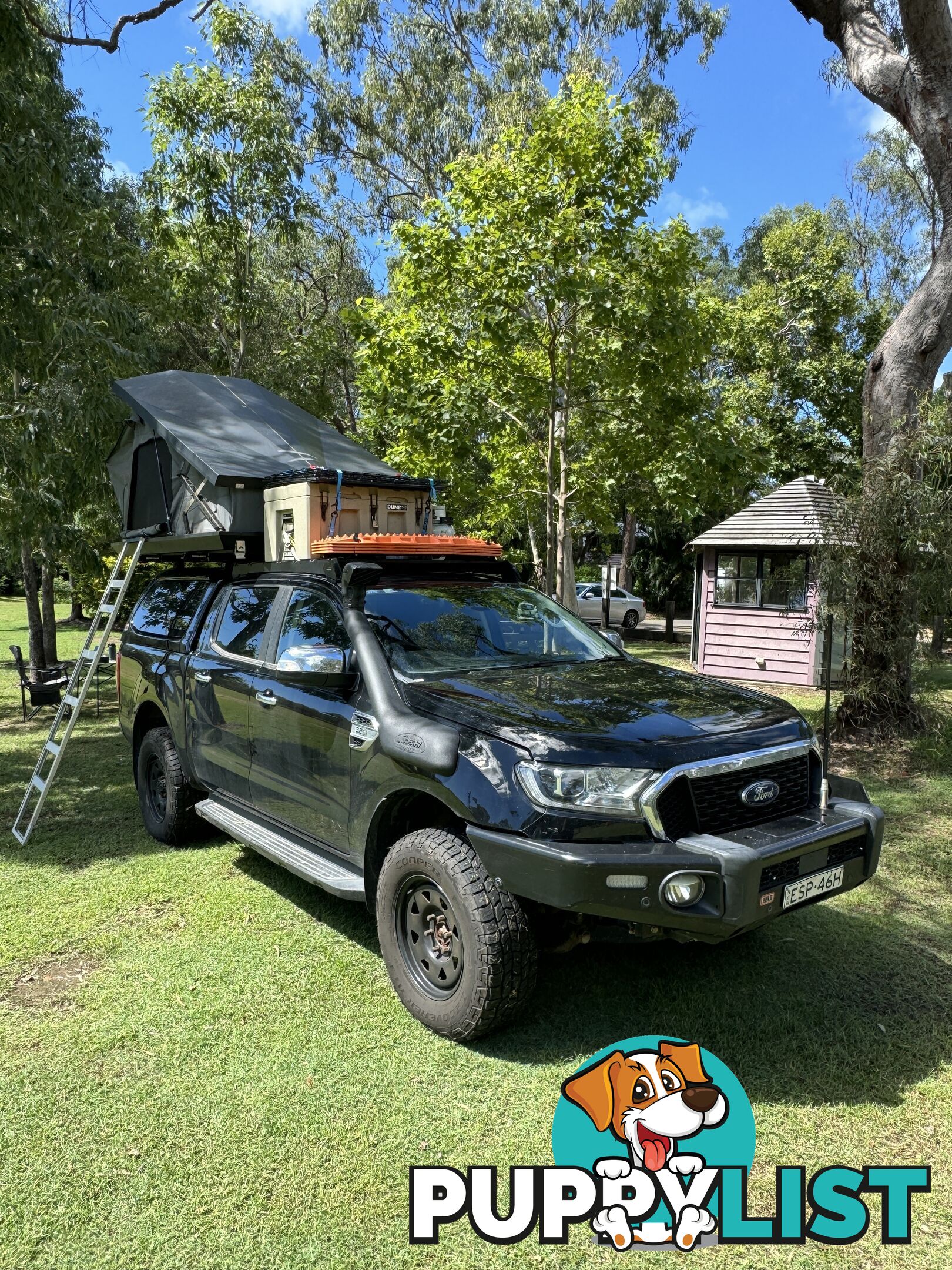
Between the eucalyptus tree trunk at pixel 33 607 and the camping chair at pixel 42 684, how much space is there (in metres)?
1.29

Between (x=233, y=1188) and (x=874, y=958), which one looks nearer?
(x=233, y=1188)

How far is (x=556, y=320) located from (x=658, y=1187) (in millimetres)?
10314

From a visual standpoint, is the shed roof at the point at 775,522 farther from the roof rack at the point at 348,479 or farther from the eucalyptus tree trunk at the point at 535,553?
the roof rack at the point at 348,479

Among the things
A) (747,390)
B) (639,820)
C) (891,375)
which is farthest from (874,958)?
(747,390)

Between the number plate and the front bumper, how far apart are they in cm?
4

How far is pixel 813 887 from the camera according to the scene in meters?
3.30

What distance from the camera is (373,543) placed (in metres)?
4.60

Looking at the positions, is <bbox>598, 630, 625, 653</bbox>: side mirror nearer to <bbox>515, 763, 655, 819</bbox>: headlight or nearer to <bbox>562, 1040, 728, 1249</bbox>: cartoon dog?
<bbox>515, 763, 655, 819</bbox>: headlight

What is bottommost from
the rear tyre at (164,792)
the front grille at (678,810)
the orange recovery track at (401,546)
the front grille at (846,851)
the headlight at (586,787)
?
the rear tyre at (164,792)

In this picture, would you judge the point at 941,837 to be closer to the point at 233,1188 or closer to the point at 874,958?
the point at 874,958

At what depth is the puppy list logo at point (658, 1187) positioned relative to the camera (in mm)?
2576

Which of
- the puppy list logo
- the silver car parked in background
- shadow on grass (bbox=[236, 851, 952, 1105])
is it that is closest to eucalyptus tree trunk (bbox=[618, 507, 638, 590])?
the silver car parked in background

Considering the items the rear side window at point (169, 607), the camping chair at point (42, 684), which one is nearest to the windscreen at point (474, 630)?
the rear side window at point (169, 607)

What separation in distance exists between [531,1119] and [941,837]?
441 cm
